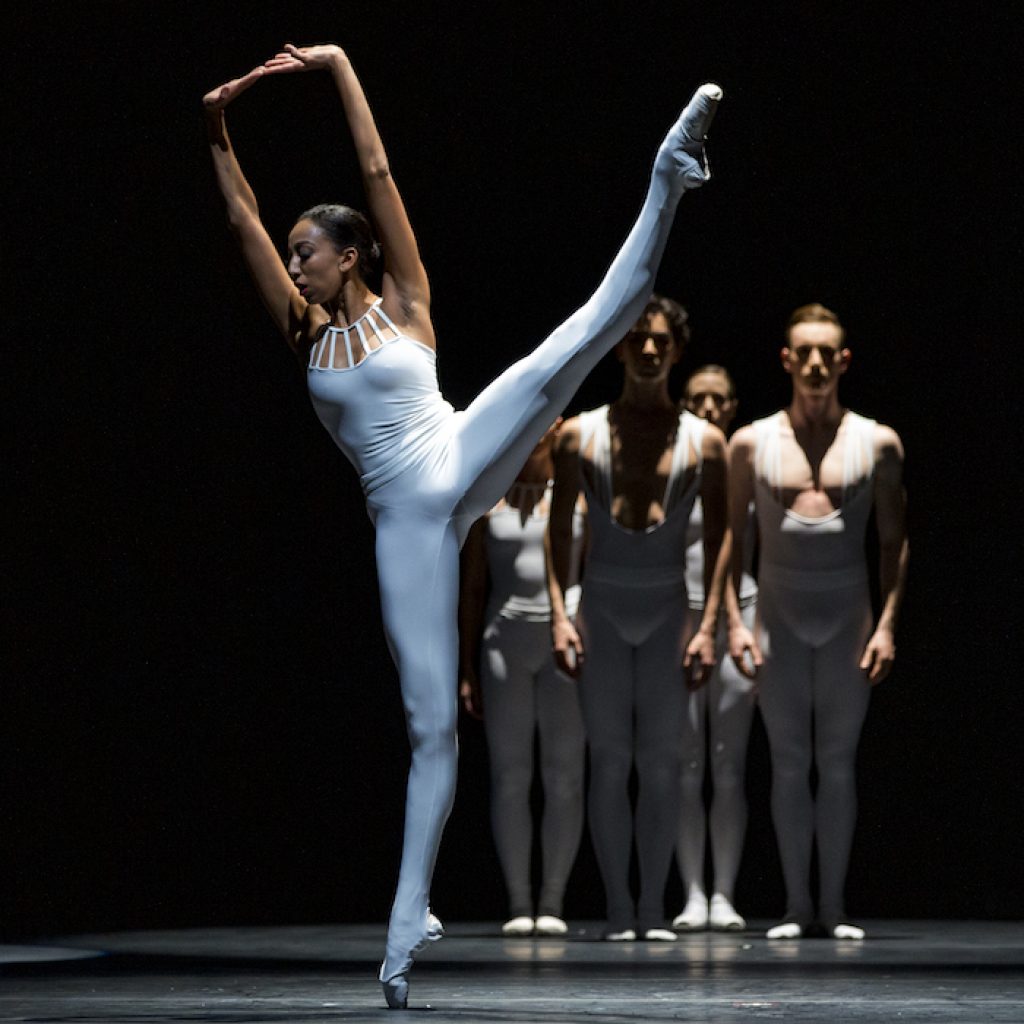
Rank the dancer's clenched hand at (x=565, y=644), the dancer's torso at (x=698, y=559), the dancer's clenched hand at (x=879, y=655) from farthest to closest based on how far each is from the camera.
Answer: the dancer's torso at (x=698, y=559) → the dancer's clenched hand at (x=879, y=655) → the dancer's clenched hand at (x=565, y=644)

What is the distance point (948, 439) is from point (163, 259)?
97.7 inches

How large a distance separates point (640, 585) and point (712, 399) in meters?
1.22

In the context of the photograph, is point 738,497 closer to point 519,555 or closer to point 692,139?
point 519,555

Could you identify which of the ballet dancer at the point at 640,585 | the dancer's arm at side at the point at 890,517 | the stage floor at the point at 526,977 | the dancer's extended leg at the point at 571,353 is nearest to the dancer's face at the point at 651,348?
the ballet dancer at the point at 640,585

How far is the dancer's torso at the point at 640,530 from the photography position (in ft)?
19.3

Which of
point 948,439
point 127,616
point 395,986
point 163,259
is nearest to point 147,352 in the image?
point 163,259

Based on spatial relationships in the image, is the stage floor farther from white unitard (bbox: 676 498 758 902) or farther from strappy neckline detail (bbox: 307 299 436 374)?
strappy neckline detail (bbox: 307 299 436 374)

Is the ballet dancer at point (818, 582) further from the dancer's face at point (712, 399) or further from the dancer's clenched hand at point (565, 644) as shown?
the dancer's face at point (712, 399)

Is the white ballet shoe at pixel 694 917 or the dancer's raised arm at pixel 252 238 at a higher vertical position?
the dancer's raised arm at pixel 252 238

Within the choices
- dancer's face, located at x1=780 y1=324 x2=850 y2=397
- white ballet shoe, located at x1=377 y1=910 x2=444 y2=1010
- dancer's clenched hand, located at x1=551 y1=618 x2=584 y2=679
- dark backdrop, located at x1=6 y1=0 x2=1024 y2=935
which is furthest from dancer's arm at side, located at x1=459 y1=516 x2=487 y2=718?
white ballet shoe, located at x1=377 y1=910 x2=444 y2=1010

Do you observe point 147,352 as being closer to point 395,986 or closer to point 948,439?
point 948,439

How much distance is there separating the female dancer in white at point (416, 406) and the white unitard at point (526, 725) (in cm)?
195

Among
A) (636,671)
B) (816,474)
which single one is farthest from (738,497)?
(636,671)

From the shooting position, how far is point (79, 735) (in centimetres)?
713
